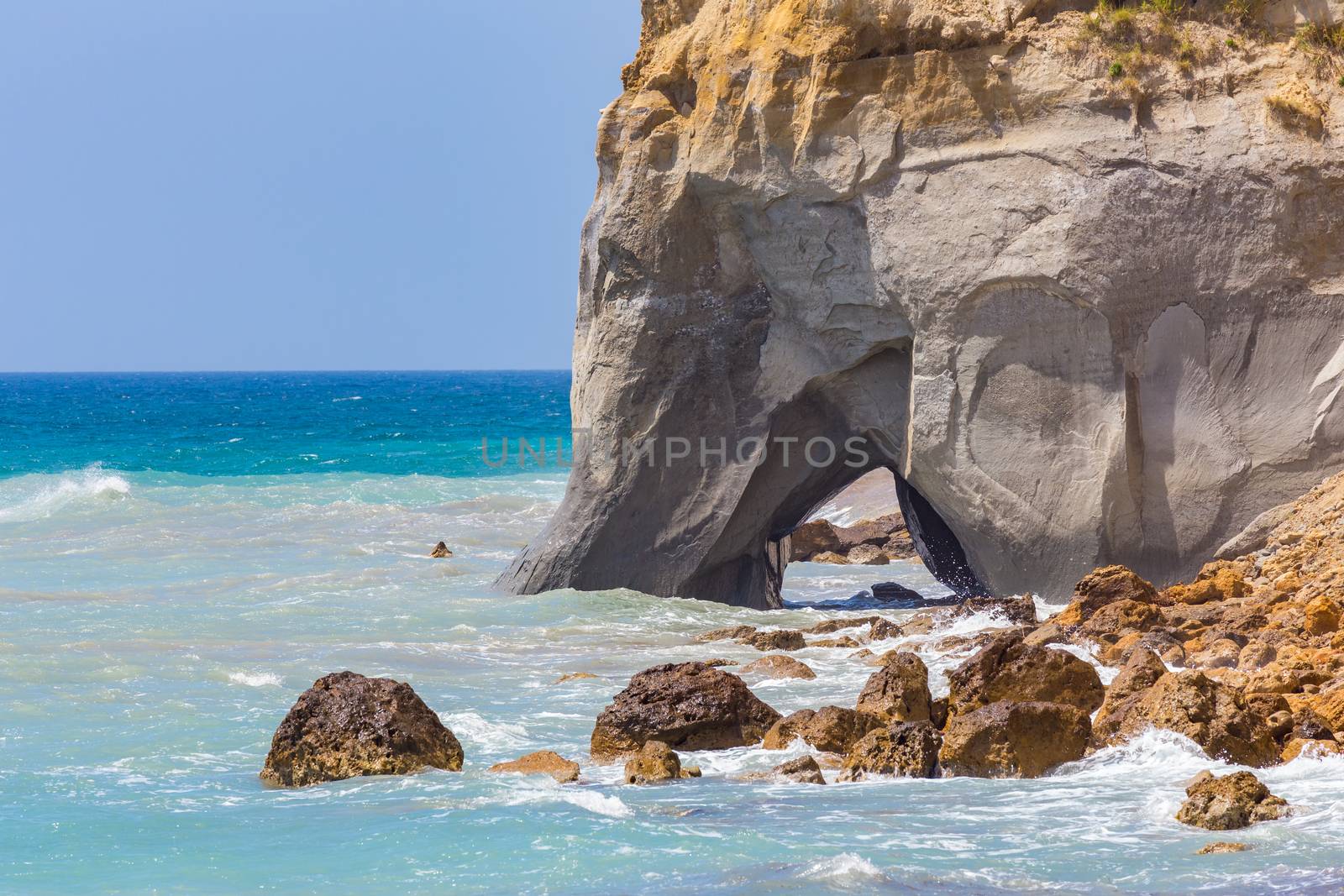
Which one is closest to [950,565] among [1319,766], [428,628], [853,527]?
[428,628]

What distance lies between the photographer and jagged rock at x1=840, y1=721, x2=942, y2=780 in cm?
719

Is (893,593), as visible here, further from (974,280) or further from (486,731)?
(486,731)

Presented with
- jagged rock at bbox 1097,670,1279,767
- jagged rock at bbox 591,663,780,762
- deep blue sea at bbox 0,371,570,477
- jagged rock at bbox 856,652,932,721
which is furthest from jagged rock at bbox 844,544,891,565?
deep blue sea at bbox 0,371,570,477

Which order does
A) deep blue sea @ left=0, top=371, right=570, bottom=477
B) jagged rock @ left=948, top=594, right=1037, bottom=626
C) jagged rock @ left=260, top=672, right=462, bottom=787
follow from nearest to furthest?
jagged rock @ left=260, top=672, right=462, bottom=787, jagged rock @ left=948, top=594, right=1037, bottom=626, deep blue sea @ left=0, top=371, right=570, bottom=477

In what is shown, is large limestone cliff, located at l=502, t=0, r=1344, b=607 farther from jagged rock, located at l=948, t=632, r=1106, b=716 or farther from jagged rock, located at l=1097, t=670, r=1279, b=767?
jagged rock, located at l=1097, t=670, r=1279, b=767

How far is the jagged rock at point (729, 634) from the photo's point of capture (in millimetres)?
11430

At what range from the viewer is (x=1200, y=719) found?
23.0 ft

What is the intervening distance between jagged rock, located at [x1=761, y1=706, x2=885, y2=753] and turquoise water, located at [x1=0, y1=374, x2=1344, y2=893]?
0.54 feet

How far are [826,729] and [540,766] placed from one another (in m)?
1.44

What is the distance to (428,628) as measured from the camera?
40.4 ft

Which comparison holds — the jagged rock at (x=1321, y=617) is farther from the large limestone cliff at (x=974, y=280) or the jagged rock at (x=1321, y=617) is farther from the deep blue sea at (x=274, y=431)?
the deep blue sea at (x=274, y=431)

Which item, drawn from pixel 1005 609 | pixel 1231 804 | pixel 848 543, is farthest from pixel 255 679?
pixel 848 543

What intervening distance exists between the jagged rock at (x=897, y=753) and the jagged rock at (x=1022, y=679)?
0.48 metres

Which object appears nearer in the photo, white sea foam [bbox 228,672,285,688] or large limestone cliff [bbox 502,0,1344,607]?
white sea foam [bbox 228,672,285,688]
